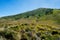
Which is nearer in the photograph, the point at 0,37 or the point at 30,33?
the point at 0,37

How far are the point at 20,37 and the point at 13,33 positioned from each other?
3.97 feet

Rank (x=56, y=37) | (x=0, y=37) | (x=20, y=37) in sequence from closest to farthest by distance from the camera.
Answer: (x=0, y=37)
(x=20, y=37)
(x=56, y=37)

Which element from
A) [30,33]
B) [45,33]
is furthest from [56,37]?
[30,33]

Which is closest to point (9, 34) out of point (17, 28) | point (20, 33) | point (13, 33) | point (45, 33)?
point (13, 33)

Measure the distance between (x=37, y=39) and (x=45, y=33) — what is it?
318cm

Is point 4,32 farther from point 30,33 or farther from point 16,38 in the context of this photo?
point 30,33

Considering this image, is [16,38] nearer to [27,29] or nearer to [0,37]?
[0,37]

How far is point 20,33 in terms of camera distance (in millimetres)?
27391

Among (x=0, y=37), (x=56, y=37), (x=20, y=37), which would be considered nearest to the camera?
(x=0, y=37)

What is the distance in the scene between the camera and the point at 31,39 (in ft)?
89.6

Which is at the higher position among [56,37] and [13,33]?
[13,33]

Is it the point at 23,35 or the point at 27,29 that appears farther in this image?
the point at 27,29

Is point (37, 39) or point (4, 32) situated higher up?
point (4, 32)

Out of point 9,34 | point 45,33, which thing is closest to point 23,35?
point 9,34
